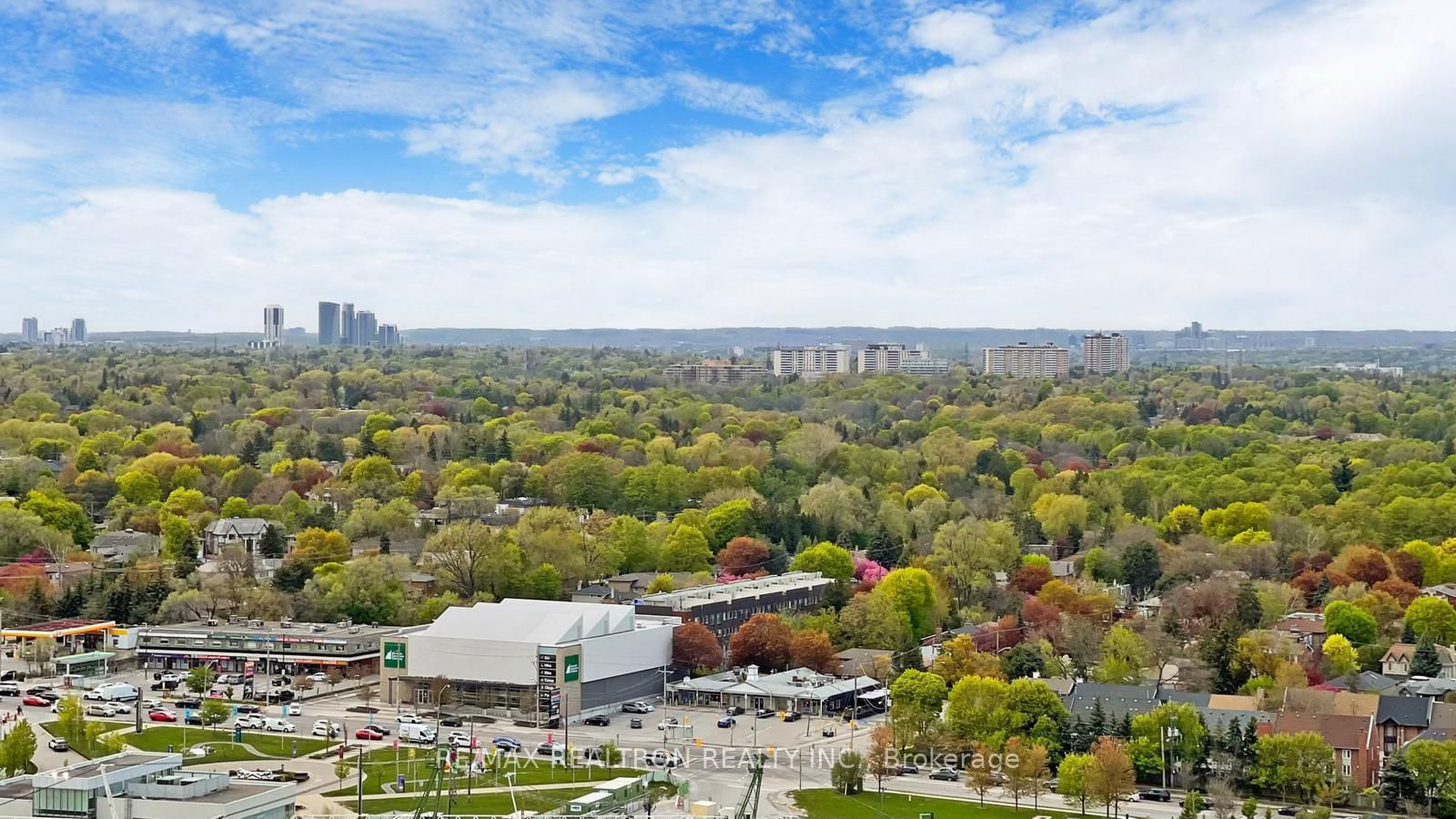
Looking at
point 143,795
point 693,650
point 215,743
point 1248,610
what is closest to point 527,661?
point 693,650

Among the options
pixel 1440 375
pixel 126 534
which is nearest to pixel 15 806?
pixel 126 534

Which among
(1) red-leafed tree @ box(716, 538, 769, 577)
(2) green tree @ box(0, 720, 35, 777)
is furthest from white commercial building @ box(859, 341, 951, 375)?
(2) green tree @ box(0, 720, 35, 777)

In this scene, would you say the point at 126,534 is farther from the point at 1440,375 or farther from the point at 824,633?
the point at 1440,375

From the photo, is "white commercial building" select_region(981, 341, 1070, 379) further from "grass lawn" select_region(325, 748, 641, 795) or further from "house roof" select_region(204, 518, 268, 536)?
"grass lawn" select_region(325, 748, 641, 795)

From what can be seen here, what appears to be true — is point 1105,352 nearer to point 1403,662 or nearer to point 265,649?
point 1403,662

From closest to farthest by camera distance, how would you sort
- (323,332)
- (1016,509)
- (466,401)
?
(1016,509), (466,401), (323,332)

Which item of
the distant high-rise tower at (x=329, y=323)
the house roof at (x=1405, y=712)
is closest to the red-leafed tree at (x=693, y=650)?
the house roof at (x=1405, y=712)
